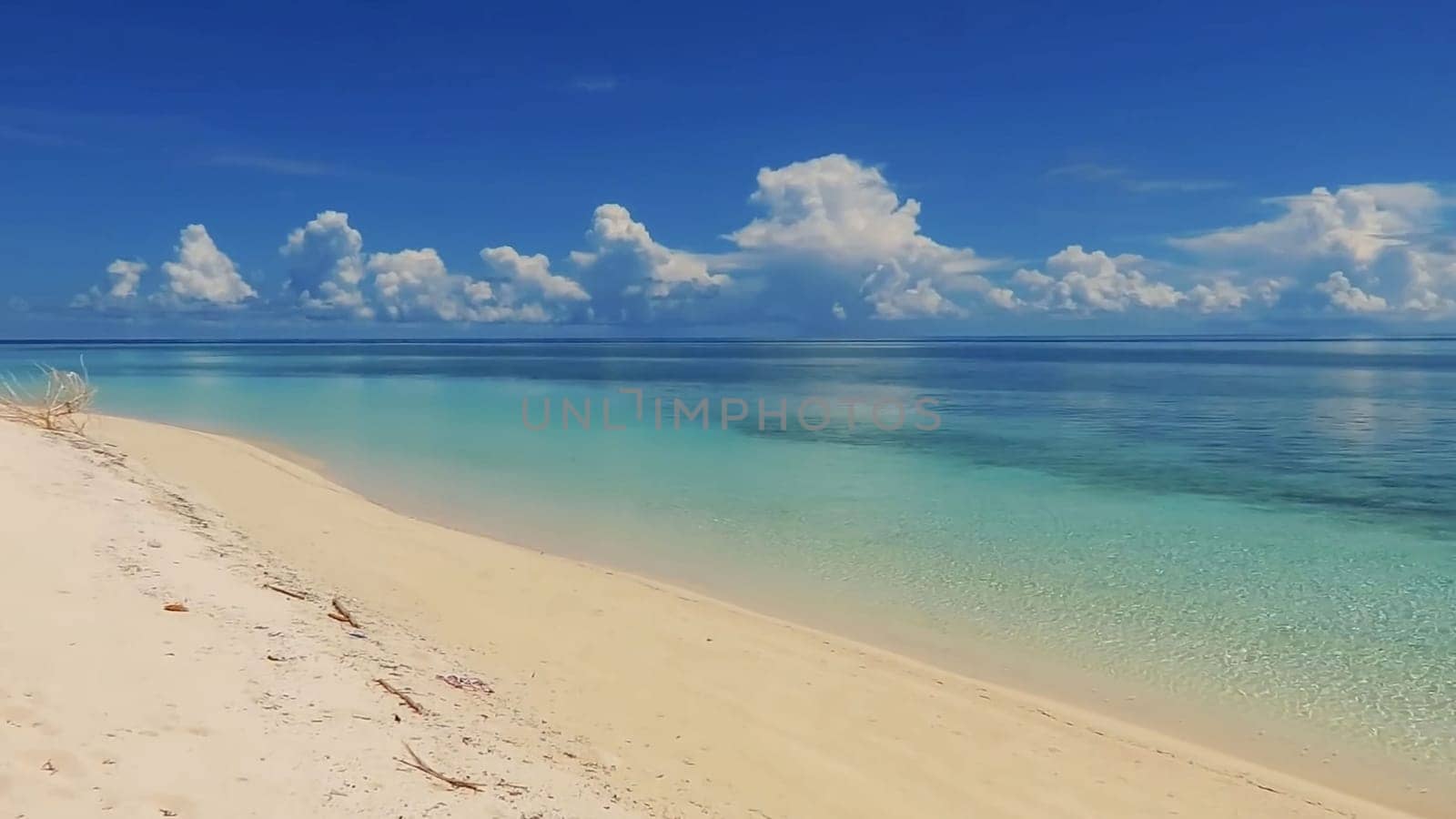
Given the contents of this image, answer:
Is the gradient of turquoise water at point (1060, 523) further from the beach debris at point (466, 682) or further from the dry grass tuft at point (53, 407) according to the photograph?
the dry grass tuft at point (53, 407)

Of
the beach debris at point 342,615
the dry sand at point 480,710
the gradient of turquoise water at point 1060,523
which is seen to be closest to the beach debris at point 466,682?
the dry sand at point 480,710

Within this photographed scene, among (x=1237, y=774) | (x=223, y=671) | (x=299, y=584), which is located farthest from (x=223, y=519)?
(x=1237, y=774)

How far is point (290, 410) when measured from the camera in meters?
42.3

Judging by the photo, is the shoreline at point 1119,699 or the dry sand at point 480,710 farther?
the shoreline at point 1119,699

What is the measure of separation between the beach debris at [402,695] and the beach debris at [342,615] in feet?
6.38

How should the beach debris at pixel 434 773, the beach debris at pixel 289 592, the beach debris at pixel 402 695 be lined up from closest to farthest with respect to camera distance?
1. the beach debris at pixel 434 773
2. the beach debris at pixel 402 695
3. the beach debris at pixel 289 592

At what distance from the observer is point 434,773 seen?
5.61 metres

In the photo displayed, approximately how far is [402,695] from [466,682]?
3.27 feet

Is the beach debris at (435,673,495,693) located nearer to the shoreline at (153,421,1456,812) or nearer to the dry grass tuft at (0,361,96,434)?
the shoreline at (153,421,1456,812)

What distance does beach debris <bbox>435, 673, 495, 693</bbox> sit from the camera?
775 cm

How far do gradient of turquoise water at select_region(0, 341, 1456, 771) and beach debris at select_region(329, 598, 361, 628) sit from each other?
Answer: 5419 mm

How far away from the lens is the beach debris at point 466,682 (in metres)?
7.75
